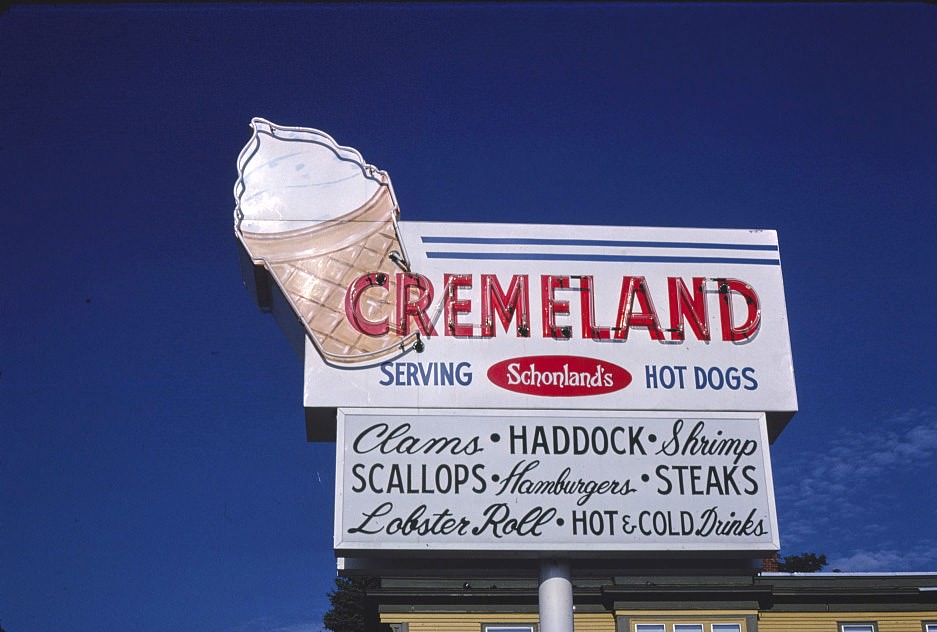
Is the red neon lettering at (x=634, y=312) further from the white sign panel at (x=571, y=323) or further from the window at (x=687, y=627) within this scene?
the window at (x=687, y=627)

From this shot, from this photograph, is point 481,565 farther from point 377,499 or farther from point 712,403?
point 712,403

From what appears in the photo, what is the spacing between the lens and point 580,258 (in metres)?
13.4

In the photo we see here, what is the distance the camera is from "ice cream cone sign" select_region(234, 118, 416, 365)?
12.9 m

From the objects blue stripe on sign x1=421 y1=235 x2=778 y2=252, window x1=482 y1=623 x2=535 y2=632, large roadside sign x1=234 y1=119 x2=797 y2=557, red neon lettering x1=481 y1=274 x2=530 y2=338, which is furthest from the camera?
window x1=482 y1=623 x2=535 y2=632

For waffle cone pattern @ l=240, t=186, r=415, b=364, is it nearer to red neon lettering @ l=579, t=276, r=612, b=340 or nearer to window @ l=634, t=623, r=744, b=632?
red neon lettering @ l=579, t=276, r=612, b=340

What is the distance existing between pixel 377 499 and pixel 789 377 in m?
4.95

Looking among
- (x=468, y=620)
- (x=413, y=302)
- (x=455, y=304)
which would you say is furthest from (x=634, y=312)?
(x=468, y=620)

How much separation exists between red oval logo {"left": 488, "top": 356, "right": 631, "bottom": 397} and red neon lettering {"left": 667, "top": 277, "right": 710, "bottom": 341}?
0.87 meters

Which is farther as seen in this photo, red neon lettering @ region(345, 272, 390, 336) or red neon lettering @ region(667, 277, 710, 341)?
red neon lettering @ region(667, 277, 710, 341)

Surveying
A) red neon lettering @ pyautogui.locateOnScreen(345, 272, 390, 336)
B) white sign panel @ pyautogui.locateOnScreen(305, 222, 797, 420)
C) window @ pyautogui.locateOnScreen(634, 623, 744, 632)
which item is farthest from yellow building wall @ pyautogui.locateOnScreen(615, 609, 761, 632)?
red neon lettering @ pyautogui.locateOnScreen(345, 272, 390, 336)

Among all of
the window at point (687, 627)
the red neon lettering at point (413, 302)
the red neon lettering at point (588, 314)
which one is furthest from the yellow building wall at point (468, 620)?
the red neon lettering at point (413, 302)

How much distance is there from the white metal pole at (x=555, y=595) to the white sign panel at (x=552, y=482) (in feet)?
1.66

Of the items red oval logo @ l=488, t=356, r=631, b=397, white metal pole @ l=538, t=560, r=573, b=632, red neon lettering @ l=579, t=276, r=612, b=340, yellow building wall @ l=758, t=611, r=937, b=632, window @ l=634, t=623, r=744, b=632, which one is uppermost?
red neon lettering @ l=579, t=276, r=612, b=340

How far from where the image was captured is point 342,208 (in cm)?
1338
